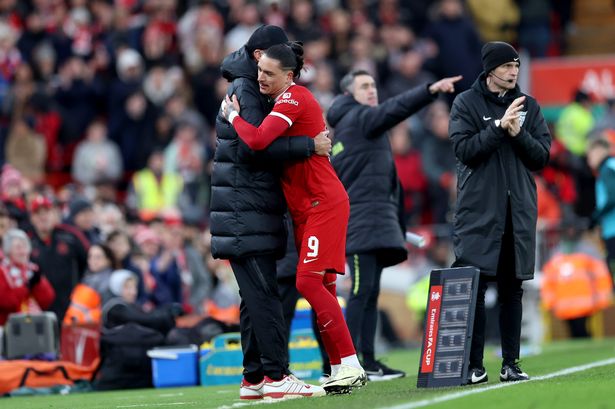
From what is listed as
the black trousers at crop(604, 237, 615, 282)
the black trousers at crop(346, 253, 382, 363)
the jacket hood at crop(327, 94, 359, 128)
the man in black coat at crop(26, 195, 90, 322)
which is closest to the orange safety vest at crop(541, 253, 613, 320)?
the black trousers at crop(604, 237, 615, 282)

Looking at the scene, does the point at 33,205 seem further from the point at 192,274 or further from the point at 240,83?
the point at 240,83

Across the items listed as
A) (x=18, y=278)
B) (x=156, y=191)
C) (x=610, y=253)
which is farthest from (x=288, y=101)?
(x=156, y=191)

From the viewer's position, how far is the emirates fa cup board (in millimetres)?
9859

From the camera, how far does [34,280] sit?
1498 cm

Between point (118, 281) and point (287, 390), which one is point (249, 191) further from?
point (118, 281)

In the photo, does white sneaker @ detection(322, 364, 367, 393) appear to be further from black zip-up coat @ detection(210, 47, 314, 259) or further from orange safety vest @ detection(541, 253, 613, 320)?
orange safety vest @ detection(541, 253, 613, 320)

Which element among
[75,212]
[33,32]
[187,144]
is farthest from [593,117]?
[33,32]

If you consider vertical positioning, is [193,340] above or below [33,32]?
below

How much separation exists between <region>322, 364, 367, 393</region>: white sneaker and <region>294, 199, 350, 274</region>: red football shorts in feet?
2.08

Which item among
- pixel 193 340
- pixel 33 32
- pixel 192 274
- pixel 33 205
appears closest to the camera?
pixel 193 340

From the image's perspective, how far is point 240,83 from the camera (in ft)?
32.8

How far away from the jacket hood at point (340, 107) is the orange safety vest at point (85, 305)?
403 cm

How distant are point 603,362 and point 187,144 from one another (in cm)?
1076

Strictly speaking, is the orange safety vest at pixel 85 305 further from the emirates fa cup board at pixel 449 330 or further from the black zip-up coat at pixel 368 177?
the emirates fa cup board at pixel 449 330
